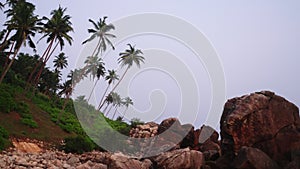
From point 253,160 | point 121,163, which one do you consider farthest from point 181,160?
point 253,160

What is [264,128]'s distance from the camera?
638 inches

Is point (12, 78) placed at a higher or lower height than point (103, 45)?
lower

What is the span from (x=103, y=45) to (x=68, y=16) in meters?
6.24

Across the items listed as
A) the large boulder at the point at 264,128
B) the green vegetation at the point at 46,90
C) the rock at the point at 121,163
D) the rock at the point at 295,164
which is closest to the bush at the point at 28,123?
the green vegetation at the point at 46,90

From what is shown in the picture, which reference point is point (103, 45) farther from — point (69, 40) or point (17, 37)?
point (17, 37)

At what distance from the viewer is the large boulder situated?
51.9 ft

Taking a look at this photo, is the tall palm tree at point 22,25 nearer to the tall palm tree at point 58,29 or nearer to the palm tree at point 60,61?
the tall palm tree at point 58,29

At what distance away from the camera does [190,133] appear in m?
22.8

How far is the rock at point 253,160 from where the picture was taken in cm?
1428

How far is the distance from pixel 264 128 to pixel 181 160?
5.11 meters

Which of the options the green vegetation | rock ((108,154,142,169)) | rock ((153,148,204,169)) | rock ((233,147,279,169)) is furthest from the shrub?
rock ((233,147,279,169))

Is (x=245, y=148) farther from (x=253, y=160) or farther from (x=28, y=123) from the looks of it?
(x=28, y=123)

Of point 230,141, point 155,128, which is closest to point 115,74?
point 155,128

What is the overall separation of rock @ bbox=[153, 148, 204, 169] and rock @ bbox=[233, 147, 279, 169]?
2.01m
